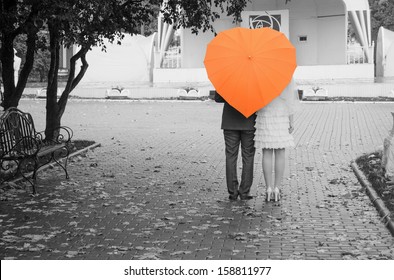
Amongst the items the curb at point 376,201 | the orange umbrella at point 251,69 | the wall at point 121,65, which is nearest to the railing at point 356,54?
the wall at point 121,65

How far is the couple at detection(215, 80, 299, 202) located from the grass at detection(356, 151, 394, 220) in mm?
1302

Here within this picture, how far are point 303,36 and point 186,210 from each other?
37.1 meters

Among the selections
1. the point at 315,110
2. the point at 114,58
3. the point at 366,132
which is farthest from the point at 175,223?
the point at 114,58

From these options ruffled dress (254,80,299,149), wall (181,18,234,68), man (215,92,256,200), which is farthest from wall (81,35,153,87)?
ruffled dress (254,80,299,149)

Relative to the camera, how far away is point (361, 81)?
1544 inches

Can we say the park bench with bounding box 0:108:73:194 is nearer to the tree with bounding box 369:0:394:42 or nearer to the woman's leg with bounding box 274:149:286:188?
the woman's leg with bounding box 274:149:286:188

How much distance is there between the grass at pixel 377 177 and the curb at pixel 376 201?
5cm

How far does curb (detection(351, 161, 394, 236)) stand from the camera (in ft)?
26.2

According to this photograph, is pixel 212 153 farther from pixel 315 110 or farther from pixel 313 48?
pixel 313 48

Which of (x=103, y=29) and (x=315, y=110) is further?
(x=315, y=110)

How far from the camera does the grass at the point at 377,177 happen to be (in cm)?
916

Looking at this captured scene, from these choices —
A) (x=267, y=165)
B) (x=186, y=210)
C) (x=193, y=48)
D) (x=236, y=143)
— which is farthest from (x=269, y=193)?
(x=193, y=48)

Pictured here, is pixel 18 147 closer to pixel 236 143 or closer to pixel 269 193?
pixel 236 143

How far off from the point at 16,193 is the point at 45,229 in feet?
7.70
